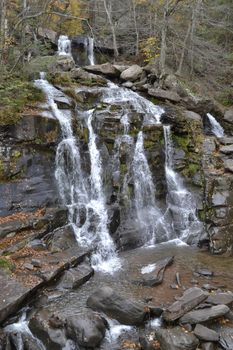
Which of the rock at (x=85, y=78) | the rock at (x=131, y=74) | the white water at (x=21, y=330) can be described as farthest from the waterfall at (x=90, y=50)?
the white water at (x=21, y=330)

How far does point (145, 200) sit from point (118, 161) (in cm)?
188

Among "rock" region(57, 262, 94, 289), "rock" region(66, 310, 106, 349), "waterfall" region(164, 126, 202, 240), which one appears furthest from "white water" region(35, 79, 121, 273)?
"rock" region(66, 310, 106, 349)

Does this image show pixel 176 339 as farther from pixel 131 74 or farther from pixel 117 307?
pixel 131 74

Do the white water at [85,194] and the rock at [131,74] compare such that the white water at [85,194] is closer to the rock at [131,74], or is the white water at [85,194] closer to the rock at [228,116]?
the rock at [131,74]

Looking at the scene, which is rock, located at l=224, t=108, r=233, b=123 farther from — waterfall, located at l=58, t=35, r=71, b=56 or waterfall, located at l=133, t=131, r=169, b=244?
waterfall, located at l=58, t=35, r=71, b=56

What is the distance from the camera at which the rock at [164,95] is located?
18609 millimetres

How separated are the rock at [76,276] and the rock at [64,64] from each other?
13420 mm

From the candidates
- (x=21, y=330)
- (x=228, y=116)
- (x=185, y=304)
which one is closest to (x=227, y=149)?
(x=228, y=116)

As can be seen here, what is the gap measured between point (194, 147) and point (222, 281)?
7133 millimetres

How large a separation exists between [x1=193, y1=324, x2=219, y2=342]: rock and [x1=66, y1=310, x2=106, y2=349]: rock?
1945 millimetres

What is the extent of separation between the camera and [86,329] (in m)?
7.53

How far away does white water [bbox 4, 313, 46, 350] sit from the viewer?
753 centimetres

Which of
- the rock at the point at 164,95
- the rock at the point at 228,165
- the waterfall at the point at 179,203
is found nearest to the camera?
the waterfall at the point at 179,203

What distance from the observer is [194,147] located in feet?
51.7
